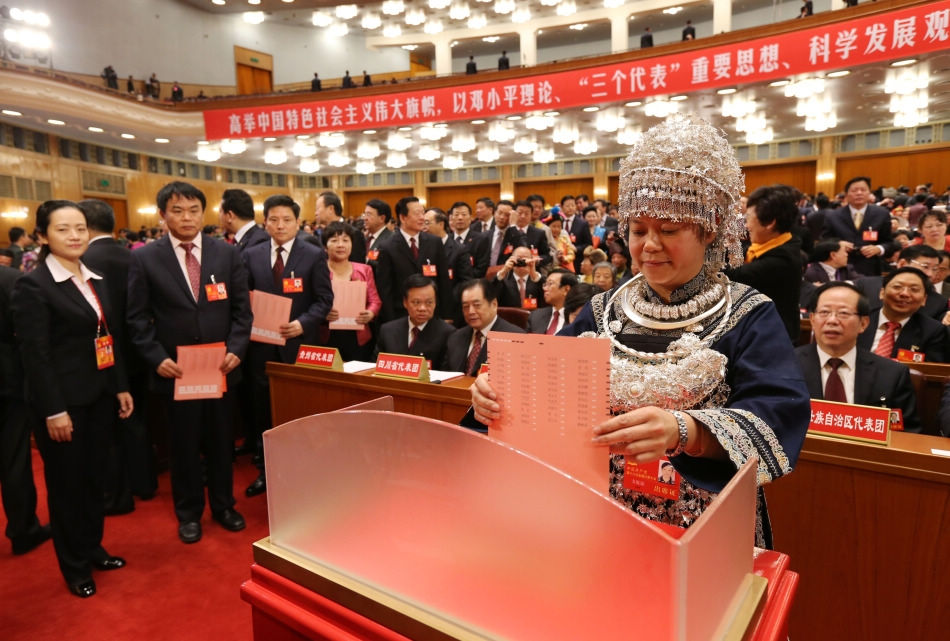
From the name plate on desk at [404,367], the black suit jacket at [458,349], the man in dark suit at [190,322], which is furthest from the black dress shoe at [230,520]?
the black suit jacket at [458,349]

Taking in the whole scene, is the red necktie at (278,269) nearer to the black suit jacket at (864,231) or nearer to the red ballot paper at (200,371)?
the red ballot paper at (200,371)

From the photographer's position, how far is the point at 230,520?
254 cm

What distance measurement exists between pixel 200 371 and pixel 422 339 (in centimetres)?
112

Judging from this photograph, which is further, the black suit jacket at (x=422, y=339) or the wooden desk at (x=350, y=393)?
the black suit jacket at (x=422, y=339)

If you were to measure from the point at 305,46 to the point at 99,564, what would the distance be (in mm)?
18052

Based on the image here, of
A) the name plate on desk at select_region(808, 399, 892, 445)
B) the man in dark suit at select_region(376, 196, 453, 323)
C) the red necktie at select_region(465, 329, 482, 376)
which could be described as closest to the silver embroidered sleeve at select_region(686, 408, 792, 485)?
the name plate on desk at select_region(808, 399, 892, 445)

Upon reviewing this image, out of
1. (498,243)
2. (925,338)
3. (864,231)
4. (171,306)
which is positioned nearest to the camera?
(171,306)

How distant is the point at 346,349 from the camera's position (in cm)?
341

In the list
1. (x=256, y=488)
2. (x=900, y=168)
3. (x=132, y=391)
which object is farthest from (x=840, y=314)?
(x=900, y=168)

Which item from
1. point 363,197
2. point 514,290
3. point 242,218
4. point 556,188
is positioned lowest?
point 514,290

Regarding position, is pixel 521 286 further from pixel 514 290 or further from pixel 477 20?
pixel 477 20

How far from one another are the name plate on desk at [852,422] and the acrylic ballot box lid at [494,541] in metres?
1.13

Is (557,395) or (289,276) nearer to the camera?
(557,395)

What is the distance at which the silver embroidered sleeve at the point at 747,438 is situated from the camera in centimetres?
81
